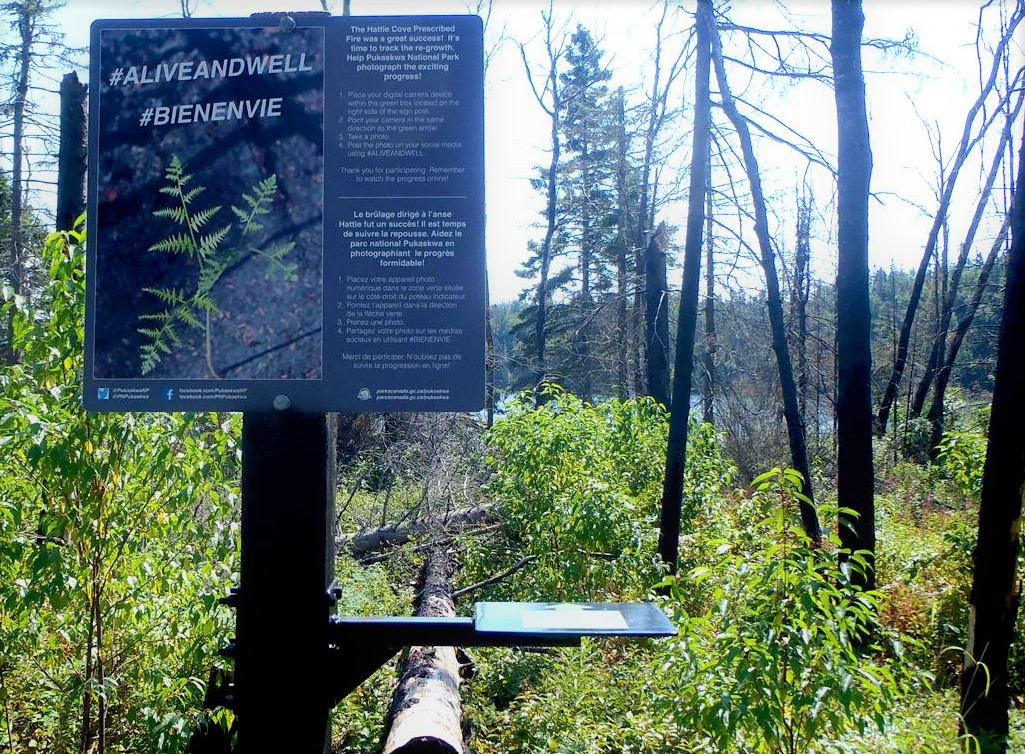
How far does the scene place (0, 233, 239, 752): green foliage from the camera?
3207 millimetres

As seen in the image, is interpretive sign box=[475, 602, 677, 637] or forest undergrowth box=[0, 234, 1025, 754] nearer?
interpretive sign box=[475, 602, 677, 637]

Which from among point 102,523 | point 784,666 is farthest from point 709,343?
point 102,523

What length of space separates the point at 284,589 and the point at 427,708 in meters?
3.67

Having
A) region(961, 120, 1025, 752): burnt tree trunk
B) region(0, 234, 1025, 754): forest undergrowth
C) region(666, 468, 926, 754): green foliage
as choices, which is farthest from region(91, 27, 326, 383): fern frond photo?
region(961, 120, 1025, 752): burnt tree trunk

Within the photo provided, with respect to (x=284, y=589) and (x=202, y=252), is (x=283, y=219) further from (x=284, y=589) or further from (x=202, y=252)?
(x=284, y=589)

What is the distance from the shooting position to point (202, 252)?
225 cm

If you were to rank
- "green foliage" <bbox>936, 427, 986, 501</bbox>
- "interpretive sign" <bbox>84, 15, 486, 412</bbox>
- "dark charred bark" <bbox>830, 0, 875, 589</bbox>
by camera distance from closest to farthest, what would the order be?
"interpretive sign" <bbox>84, 15, 486, 412</bbox> → "dark charred bark" <bbox>830, 0, 875, 589</bbox> → "green foliage" <bbox>936, 427, 986, 501</bbox>

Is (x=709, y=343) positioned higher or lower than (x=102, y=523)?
higher

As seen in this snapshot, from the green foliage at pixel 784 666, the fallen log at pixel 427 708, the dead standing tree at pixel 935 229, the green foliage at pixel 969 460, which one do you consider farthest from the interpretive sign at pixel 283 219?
the dead standing tree at pixel 935 229

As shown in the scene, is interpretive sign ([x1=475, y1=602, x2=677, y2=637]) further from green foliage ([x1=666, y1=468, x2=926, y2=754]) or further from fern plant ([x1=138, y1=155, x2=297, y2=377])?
green foliage ([x1=666, y1=468, x2=926, y2=754])

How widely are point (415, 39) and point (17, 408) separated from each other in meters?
2.13

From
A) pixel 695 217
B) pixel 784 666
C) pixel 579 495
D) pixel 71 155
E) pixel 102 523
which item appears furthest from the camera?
pixel 695 217

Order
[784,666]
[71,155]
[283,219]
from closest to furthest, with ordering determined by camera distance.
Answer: [283,219] → [784,666] → [71,155]

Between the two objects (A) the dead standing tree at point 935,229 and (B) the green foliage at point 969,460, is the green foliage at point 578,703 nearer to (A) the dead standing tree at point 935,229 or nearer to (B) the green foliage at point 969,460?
(B) the green foliage at point 969,460
